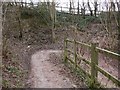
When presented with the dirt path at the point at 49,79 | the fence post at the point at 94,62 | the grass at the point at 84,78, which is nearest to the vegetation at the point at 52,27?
the dirt path at the point at 49,79

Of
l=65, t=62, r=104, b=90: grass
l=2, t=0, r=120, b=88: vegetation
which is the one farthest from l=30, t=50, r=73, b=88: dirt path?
l=2, t=0, r=120, b=88: vegetation

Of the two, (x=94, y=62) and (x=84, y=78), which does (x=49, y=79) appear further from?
(x=94, y=62)

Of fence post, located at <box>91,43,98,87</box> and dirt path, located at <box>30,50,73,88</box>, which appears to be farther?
dirt path, located at <box>30,50,73,88</box>

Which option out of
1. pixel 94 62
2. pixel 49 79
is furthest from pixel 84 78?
pixel 94 62

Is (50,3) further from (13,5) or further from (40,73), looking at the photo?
(40,73)

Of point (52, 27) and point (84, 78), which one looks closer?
point (84, 78)

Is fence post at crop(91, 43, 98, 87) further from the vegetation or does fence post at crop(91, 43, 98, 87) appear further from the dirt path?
the vegetation

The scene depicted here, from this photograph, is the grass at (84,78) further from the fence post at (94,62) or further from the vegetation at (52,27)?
the vegetation at (52,27)

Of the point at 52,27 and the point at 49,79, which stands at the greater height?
the point at 52,27

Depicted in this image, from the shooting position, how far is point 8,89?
7.02m

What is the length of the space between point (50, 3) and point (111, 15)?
925cm

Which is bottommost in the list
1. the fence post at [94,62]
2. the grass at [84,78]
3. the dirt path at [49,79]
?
the dirt path at [49,79]

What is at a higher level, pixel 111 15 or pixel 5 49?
pixel 111 15

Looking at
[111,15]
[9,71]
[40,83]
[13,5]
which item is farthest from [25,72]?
[13,5]
